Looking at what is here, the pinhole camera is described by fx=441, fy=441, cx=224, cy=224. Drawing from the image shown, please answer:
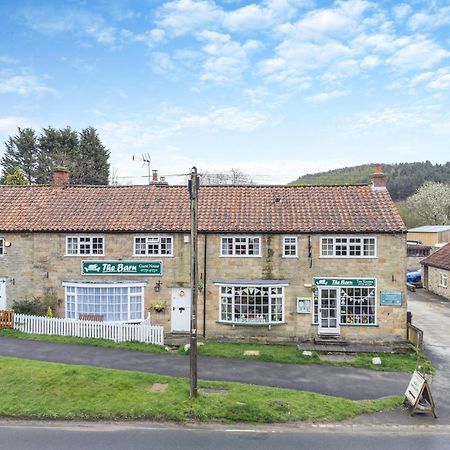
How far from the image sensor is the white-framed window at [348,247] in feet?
75.8

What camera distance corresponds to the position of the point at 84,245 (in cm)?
2441

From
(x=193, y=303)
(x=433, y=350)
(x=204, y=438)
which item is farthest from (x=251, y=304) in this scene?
(x=204, y=438)

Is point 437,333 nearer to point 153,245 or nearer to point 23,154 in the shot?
point 153,245

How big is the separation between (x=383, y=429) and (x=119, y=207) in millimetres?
18284

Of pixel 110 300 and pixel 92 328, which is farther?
pixel 110 300

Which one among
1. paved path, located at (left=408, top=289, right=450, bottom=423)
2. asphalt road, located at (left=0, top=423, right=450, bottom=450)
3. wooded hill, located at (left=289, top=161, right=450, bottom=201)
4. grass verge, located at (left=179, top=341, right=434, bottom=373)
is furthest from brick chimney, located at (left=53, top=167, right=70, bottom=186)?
wooded hill, located at (left=289, top=161, right=450, bottom=201)

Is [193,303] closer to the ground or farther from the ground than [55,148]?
closer to the ground

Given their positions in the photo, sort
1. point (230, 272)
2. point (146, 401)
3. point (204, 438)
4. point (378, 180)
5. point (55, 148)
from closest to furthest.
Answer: point (204, 438) → point (146, 401) → point (230, 272) → point (378, 180) → point (55, 148)

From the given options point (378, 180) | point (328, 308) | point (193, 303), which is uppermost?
point (378, 180)

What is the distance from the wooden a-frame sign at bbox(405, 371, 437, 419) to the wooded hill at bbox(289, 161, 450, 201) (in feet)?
342

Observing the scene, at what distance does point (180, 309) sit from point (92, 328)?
15.1 feet

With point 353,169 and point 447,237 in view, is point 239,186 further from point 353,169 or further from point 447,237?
point 353,169

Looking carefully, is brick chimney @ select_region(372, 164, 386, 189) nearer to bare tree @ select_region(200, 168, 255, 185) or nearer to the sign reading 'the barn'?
the sign reading 'the barn'

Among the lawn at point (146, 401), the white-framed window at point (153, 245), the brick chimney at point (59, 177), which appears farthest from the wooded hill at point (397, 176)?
the lawn at point (146, 401)
